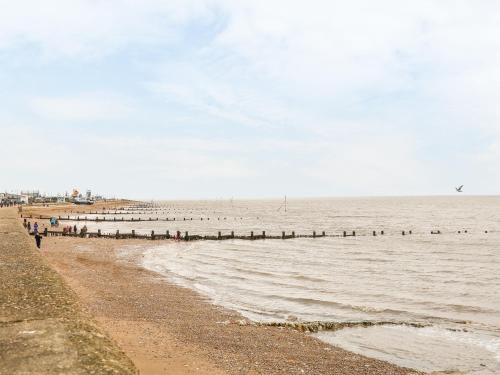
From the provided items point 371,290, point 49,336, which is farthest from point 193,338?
point 371,290

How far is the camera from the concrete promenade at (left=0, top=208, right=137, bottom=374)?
802 centimetres

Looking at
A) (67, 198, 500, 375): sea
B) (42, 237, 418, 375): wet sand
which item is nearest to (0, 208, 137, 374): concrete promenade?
(42, 237, 418, 375): wet sand

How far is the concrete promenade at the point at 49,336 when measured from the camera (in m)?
8.02

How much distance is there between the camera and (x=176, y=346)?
14.8m

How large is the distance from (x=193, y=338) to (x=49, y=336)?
23.4ft

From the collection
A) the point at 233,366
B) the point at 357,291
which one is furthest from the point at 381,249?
the point at 233,366

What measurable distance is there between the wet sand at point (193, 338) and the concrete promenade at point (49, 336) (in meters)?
2.30

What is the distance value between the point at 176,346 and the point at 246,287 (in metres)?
13.1

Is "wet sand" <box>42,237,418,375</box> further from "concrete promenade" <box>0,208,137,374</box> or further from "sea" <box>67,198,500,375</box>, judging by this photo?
"concrete promenade" <box>0,208,137,374</box>

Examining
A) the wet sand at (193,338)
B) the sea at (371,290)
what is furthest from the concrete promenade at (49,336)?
the sea at (371,290)

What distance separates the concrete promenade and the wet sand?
2.30 m

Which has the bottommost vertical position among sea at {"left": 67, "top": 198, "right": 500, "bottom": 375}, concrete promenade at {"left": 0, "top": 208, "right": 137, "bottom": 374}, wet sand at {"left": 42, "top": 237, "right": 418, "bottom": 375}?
sea at {"left": 67, "top": 198, "right": 500, "bottom": 375}

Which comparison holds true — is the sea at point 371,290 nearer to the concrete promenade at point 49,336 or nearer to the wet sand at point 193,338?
the wet sand at point 193,338

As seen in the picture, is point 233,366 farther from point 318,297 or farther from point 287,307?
point 318,297
